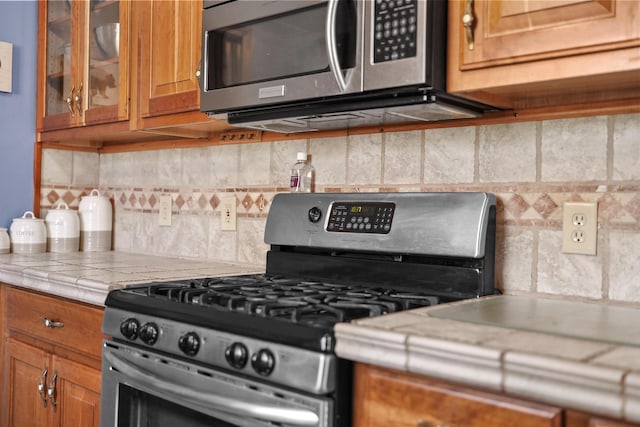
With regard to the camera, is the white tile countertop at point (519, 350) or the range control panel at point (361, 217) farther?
the range control panel at point (361, 217)

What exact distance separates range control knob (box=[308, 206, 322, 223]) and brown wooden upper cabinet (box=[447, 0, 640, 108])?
0.58 m

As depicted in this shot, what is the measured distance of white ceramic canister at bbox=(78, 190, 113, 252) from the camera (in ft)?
8.79

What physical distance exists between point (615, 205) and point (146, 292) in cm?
114

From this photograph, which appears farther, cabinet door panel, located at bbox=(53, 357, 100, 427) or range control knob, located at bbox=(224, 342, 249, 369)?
cabinet door panel, located at bbox=(53, 357, 100, 427)

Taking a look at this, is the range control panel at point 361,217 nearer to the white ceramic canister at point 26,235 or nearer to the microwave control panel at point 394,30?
the microwave control panel at point 394,30

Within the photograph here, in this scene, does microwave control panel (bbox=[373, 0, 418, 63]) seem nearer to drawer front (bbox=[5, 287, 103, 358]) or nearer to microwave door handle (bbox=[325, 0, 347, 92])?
microwave door handle (bbox=[325, 0, 347, 92])

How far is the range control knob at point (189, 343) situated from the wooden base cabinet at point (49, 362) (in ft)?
1.55

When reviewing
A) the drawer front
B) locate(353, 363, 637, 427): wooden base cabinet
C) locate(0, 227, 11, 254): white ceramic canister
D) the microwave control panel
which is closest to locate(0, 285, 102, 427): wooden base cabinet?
the drawer front

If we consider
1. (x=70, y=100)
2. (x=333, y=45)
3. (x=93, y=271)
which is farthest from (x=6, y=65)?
(x=333, y=45)

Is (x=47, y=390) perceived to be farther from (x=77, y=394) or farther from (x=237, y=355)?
(x=237, y=355)

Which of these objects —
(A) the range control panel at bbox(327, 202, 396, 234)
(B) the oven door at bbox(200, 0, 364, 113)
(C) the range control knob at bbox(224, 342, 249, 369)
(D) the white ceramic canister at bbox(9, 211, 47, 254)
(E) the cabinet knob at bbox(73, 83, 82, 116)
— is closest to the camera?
(C) the range control knob at bbox(224, 342, 249, 369)

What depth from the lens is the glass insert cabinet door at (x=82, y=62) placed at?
2.21m

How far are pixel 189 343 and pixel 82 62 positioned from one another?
59.8 inches

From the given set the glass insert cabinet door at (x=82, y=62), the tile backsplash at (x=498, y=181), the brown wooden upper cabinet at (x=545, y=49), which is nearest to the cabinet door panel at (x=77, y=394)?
the tile backsplash at (x=498, y=181)
